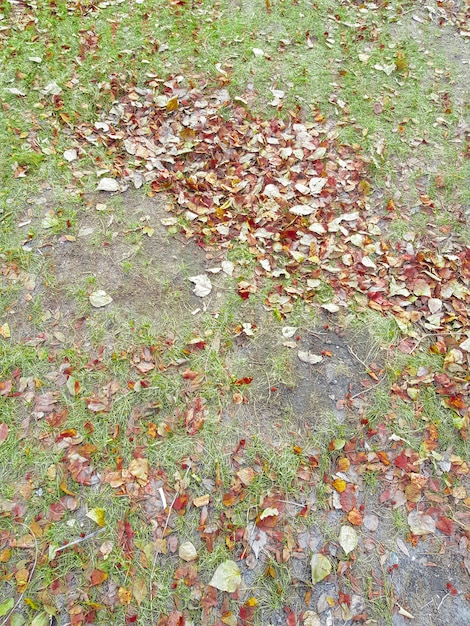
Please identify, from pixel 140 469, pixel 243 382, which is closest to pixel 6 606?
pixel 140 469

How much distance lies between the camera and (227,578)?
2119mm

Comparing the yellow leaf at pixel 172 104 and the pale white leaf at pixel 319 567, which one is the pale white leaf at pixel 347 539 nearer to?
the pale white leaf at pixel 319 567

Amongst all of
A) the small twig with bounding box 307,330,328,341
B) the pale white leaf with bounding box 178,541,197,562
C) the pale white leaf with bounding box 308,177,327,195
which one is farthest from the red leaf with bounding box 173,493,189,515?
the pale white leaf with bounding box 308,177,327,195

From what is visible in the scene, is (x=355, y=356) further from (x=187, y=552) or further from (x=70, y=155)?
(x=70, y=155)

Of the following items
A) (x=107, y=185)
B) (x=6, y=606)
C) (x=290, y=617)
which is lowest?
(x=6, y=606)

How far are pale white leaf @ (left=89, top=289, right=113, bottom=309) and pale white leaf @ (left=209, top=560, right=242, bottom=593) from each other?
5.28 ft

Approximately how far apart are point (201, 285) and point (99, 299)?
2.10 feet

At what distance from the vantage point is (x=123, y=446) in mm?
2443

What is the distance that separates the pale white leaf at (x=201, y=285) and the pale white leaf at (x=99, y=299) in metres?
0.53

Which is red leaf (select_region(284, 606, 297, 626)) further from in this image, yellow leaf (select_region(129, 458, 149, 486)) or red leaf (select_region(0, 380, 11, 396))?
red leaf (select_region(0, 380, 11, 396))

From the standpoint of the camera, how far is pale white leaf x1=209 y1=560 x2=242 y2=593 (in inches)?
82.7

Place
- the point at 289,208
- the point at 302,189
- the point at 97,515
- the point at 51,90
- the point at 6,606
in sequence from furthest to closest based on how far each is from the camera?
the point at 51,90
the point at 302,189
the point at 289,208
the point at 97,515
the point at 6,606

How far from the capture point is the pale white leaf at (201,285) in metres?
3.00

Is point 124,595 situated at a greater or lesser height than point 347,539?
lesser
